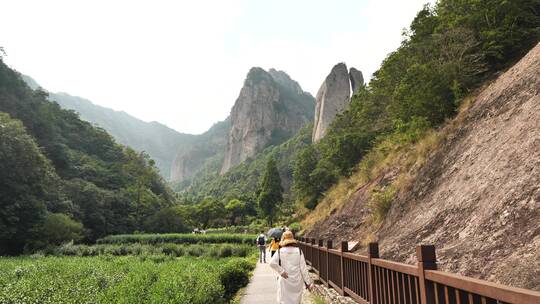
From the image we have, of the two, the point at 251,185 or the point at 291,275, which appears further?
the point at 251,185

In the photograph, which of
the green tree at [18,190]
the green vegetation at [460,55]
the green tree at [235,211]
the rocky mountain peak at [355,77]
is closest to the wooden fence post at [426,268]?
the green vegetation at [460,55]

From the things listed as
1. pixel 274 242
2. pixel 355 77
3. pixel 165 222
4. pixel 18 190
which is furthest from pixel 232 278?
pixel 355 77

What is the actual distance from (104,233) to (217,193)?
2796 inches

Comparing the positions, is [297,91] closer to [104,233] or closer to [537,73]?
[104,233]

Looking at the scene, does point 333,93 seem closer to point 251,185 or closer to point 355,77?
point 355,77

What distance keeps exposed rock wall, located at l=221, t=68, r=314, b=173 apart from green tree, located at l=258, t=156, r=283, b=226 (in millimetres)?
68600

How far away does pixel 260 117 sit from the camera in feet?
443

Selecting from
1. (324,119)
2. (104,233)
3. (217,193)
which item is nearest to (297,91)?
(217,193)

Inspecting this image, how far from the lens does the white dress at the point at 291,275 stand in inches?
220

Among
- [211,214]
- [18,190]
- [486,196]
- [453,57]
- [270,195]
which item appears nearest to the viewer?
[486,196]

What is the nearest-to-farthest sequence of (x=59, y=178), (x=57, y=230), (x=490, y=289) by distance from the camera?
(x=490, y=289) → (x=57, y=230) → (x=59, y=178)

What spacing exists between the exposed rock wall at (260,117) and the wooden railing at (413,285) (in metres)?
123

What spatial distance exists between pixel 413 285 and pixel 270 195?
5662 cm

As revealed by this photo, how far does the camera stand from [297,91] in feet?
573
